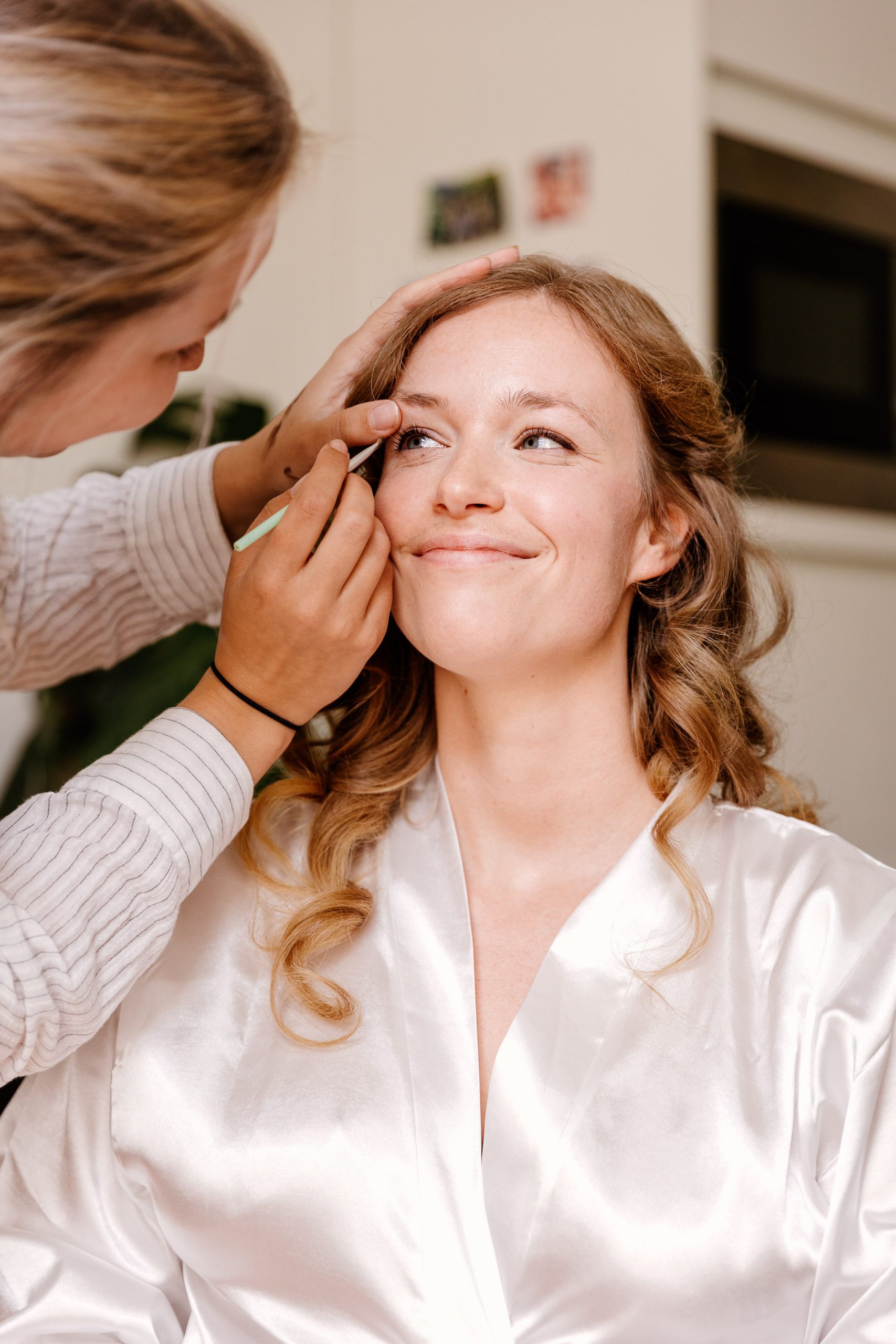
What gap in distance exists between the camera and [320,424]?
4.37 ft

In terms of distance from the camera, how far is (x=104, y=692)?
7.62 ft

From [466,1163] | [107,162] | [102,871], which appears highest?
[107,162]

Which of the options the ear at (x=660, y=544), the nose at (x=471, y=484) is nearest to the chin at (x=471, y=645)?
the nose at (x=471, y=484)

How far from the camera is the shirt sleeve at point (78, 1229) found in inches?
46.1

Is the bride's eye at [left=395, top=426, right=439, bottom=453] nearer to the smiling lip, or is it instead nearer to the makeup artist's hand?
the makeup artist's hand

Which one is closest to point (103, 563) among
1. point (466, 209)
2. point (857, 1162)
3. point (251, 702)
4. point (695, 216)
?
point (251, 702)

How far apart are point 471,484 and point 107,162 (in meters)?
0.50

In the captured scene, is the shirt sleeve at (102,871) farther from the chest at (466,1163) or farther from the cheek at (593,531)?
the cheek at (593,531)

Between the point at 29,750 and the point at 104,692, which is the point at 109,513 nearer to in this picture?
the point at 104,692

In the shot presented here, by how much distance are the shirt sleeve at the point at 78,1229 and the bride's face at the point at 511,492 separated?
55 centimetres

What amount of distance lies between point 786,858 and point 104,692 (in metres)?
1.44

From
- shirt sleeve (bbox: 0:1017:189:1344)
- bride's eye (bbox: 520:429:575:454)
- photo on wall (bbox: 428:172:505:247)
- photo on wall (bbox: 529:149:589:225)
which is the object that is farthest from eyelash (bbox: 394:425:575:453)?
photo on wall (bbox: 428:172:505:247)

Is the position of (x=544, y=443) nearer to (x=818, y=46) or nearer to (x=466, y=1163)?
(x=466, y=1163)

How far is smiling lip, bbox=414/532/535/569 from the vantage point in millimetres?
1233
